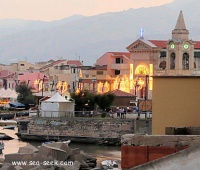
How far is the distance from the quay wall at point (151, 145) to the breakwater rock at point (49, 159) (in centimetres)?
1371

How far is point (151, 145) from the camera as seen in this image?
5156 millimetres

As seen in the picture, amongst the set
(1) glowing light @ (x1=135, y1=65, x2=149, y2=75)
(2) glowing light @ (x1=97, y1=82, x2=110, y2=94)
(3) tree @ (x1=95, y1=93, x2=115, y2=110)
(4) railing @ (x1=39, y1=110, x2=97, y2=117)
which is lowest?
(4) railing @ (x1=39, y1=110, x2=97, y2=117)

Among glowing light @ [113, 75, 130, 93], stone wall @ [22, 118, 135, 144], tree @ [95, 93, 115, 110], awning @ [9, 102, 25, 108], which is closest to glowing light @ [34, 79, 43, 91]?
glowing light @ [113, 75, 130, 93]

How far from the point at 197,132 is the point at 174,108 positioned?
0.53 metres

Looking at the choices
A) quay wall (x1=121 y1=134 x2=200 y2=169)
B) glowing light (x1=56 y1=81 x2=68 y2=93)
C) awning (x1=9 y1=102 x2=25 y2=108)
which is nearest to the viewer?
quay wall (x1=121 y1=134 x2=200 y2=169)

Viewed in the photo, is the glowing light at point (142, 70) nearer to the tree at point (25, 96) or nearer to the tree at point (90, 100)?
the tree at point (25, 96)

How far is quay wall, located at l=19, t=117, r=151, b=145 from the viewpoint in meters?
40.1

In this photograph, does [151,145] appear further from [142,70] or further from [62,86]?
[62,86]

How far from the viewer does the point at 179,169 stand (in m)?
4.41

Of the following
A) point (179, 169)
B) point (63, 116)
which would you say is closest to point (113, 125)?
point (63, 116)

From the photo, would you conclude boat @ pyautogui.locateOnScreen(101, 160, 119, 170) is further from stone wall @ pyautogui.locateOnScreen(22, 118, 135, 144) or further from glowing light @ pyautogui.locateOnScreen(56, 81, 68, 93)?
glowing light @ pyautogui.locateOnScreen(56, 81, 68, 93)

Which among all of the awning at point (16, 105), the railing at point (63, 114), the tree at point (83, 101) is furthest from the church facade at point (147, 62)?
the railing at point (63, 114)

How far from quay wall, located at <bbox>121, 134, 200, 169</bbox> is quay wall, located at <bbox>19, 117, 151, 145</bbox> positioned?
33712 mm

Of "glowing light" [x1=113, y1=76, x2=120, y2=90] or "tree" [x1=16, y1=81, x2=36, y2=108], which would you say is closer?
"tree" [x1=16, y1=81, x2=36, y2=108]
